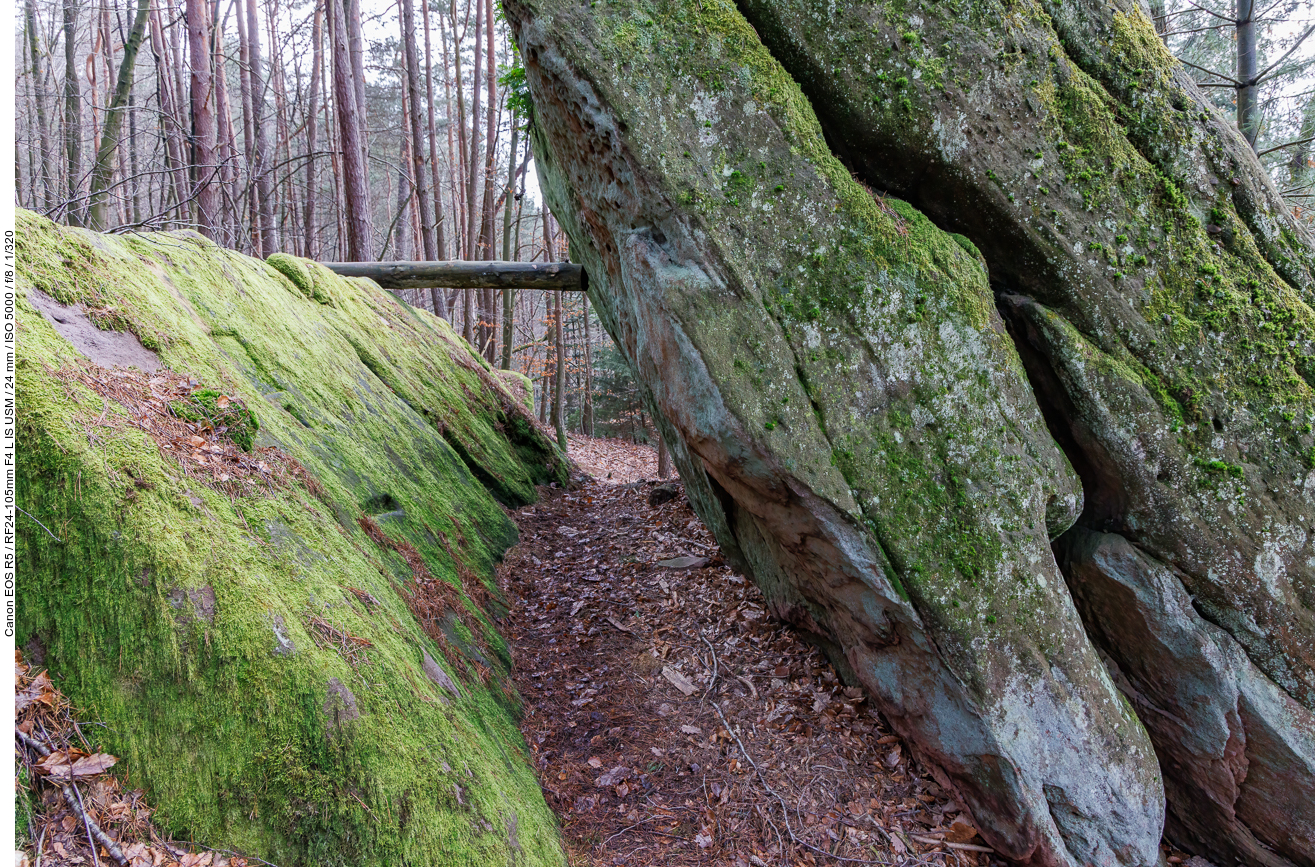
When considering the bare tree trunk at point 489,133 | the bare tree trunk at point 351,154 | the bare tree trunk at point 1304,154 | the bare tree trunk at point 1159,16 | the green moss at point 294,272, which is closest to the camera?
the green moss at point 294,272

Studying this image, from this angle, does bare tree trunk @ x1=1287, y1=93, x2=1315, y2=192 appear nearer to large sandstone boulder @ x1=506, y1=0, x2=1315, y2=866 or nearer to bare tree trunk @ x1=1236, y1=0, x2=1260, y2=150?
bare tree trunk @ x1=1236, y1=0, x2=1260, y2=150

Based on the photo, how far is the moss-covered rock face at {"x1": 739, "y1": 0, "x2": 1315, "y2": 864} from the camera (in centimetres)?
434

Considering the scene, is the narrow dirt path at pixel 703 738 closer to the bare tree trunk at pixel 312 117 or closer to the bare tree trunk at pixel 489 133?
the bare tree trunk at pixel 489 133

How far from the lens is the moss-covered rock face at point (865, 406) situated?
3.98 m

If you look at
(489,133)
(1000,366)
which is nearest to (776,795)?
(1000,366)

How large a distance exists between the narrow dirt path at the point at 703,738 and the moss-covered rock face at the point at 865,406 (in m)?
0.50

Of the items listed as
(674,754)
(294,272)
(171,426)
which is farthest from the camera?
(294,272)

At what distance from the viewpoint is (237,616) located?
106 inches

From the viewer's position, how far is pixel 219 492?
3135 millimetres

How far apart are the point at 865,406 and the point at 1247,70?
766 centimetres

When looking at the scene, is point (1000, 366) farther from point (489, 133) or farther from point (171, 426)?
point (489, 133)

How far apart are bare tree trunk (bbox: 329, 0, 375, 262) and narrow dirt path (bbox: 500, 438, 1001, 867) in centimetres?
683

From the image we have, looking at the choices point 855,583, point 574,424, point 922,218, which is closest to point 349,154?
point 922,218

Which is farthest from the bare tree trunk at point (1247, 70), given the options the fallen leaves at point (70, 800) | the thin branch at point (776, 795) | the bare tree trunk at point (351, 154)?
the bare tree trunk at point (351, 154)
